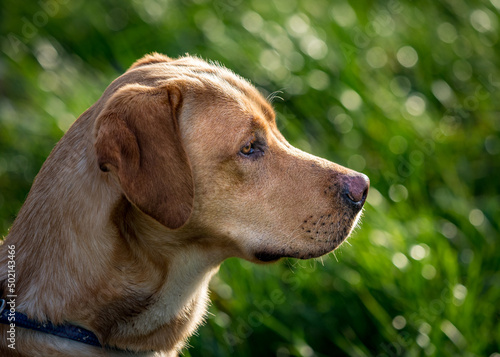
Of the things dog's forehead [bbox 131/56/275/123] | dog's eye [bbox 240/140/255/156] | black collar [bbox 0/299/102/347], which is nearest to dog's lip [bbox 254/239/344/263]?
dog's eye [bbox 240/140/255/156]

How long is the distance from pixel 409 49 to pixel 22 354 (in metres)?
5.16

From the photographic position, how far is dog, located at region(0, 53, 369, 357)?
279 centimetres

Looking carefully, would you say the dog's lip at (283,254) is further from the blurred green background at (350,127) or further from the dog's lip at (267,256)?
the blurred green background at (350,127)

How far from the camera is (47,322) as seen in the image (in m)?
2.83

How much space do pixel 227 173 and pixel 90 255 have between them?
2.28ft

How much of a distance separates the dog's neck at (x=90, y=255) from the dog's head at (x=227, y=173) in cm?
15

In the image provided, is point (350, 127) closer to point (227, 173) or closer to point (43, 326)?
point (227, 173)

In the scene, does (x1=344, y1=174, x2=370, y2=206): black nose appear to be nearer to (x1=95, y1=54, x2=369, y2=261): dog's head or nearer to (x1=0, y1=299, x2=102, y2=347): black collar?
(x1=95, y1=54, x2=369, y2=261): dog's head

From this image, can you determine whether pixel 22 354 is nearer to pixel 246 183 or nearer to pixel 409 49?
pixel 246 183

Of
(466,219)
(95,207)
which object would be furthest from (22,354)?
(466,219)

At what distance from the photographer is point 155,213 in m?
2.75

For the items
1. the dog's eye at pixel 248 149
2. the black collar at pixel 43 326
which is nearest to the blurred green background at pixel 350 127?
the black collar at pixel 43 326

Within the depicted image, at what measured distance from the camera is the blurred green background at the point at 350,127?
409cm

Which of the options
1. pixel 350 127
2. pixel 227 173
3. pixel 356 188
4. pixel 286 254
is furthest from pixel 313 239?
pixel 350 127
